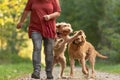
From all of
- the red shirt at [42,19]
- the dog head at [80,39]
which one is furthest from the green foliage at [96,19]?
the red shirt at [42,19]

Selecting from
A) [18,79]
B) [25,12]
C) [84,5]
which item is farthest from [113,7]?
[25,12]

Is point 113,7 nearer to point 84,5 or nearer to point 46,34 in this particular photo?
point 84,5

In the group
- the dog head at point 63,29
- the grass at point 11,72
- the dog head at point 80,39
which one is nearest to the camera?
the dog head at point 63,29

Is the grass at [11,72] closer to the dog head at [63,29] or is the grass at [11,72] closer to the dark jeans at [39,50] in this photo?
the dark jeans at [39,50]

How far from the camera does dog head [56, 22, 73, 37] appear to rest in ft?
36.4

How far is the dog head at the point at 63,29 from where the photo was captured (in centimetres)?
1109

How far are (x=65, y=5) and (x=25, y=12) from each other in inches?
648

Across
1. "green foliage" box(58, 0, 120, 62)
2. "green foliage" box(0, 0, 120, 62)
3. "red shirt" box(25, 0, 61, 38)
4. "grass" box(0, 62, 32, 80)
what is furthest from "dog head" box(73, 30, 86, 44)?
"green foliage" box(58, 0, 120, 62)

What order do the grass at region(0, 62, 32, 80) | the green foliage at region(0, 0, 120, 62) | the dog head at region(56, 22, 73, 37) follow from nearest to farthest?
1. the dog head at region(56, 22, 73, 37)
2. the grass at region(0, 62, 32, 80)
3. the green foliage at region(0, 0, 120, 62)

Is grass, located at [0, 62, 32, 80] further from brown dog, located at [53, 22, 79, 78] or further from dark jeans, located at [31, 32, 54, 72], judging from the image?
dark jeans, located at [31, 32, 54, 72]

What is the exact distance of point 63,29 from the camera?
11125 mm

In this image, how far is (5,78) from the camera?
40.5 ft

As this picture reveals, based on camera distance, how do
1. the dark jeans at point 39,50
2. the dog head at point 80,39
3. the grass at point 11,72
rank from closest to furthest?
1. the dark jeans at point 39,50
2. the dog head at point 80,39
3. the grass at point 11,72

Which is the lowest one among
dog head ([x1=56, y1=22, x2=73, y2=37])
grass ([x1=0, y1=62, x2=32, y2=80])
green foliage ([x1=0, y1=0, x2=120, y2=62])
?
grass ([x1=0, y1=62, x2=32, y2=80])
